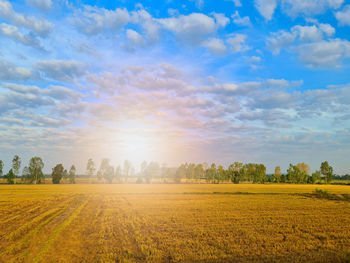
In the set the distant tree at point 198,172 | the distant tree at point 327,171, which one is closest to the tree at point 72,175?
the distant tree at point 198,172

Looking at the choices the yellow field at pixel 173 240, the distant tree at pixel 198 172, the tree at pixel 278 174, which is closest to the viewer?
the yellow field at pixel 173 240

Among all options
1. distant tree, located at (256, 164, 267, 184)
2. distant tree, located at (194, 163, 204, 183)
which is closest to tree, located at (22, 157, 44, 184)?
distant tree, located at (194, 163, 204, 183)

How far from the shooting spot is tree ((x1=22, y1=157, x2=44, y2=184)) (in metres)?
129

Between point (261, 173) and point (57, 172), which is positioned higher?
point (57, 172)

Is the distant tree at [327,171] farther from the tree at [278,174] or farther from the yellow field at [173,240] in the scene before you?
the yellow field at [173,240]

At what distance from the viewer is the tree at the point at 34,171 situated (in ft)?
424

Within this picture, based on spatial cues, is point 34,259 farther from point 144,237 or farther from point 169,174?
point 169,174

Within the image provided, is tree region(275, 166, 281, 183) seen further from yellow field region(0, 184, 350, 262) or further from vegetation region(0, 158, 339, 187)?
yellow field region(0, 184, 350, 262)

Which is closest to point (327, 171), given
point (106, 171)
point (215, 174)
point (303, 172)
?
point (303, 172)

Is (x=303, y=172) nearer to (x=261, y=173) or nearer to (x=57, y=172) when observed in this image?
(x=261, y=173)

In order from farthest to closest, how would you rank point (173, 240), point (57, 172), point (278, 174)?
1. point (278, 174)
2. point (57, 172)
3. point (173, 240)

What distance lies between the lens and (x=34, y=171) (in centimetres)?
13000

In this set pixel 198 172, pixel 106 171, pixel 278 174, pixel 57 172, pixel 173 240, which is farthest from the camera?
pixel 198 172

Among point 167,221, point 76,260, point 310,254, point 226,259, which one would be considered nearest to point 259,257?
point 226,259
